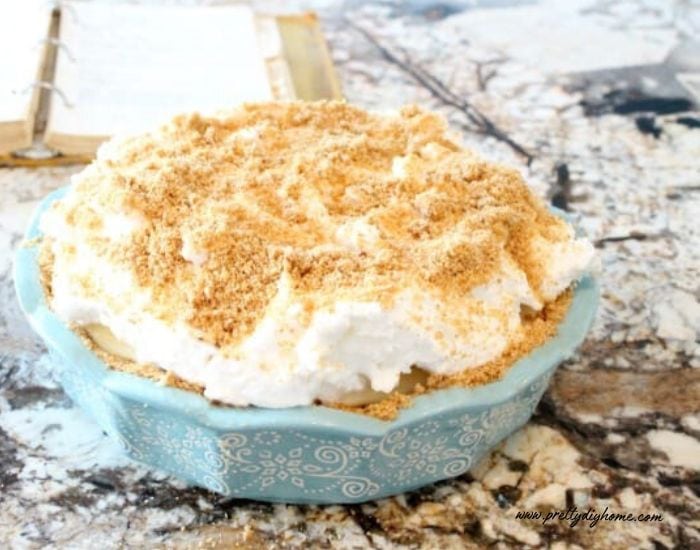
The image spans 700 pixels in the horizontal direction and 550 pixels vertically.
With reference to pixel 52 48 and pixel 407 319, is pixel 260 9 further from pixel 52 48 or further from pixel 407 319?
pixel 407 319

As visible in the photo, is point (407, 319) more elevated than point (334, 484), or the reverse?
point (407, 319)

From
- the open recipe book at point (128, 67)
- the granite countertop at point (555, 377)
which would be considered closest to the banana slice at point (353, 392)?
the granite countertop at point (555, 377)

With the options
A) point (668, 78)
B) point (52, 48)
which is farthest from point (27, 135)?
point (668, 78)

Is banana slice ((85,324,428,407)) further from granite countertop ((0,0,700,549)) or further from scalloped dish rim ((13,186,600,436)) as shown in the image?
granite countertop ((0,0,700,549))

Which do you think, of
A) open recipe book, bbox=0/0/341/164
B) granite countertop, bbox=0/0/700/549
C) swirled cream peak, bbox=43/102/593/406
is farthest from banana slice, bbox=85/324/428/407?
open recipe book, bbox=0/0/341/164

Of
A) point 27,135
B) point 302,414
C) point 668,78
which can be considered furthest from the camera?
point 668,78

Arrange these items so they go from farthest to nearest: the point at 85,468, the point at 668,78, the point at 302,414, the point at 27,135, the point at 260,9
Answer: the point at 260,9 → the point at 668,78 → the point at 27,135 → the point at 85,468 → the point at 302,414

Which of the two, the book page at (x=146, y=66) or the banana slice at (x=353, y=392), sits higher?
the book page at (x=146, y=66)

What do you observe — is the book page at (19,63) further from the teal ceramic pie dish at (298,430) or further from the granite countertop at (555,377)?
the teal ceramic pie dish at (298,430)
